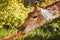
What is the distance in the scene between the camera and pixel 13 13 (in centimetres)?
1193

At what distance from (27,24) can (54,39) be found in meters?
3.40

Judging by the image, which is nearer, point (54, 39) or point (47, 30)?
point (54, 39)

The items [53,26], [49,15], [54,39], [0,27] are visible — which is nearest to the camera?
[54,39]

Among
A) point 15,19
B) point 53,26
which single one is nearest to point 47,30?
point 53,26

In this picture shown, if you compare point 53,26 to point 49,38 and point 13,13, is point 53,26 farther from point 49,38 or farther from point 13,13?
point 13,13

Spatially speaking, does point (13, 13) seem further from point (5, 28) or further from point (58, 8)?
point (58, 8)

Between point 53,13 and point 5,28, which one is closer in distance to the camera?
point 53,13

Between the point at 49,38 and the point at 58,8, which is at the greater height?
the point at 49,38

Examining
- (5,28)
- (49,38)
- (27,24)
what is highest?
(49,38)

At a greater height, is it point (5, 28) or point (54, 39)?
point (54, 39)

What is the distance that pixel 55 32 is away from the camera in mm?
7332

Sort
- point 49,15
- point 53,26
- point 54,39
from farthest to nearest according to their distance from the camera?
point 49,15, point 53,26, point 54,39

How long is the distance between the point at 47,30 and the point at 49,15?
2841 millimetres

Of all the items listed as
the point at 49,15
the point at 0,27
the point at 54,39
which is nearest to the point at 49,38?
the point at 54,39
